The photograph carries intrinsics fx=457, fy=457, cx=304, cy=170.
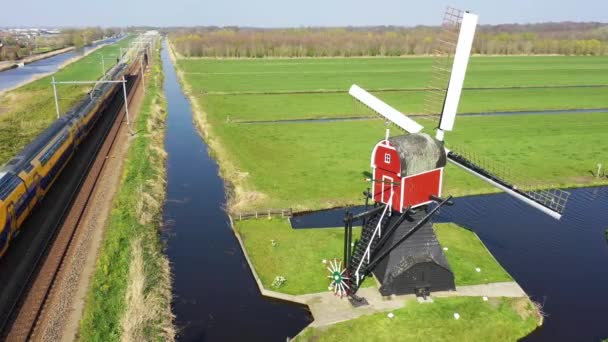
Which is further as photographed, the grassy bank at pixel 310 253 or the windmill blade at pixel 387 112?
the grassy bank at pixel 310 253

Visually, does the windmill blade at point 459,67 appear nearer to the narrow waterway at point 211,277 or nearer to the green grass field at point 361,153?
the green grass field at point 361,153

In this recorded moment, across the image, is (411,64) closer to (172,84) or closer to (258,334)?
(172,84)

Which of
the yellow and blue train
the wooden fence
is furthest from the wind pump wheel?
the yellow and blue train

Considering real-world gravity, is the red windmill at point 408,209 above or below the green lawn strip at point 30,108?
above

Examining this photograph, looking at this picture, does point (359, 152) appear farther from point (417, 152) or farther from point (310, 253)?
point (417, 152)

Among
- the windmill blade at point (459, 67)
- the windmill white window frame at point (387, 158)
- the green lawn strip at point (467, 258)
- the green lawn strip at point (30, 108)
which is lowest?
the green lawn strip at point (30, 108)

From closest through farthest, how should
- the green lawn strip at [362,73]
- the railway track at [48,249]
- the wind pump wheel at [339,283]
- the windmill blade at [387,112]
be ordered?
1. the railway track at [48,249]
2. the wind pump wheel at [339,283]
3. the windmill blade at [387,112]
4. the green lawn strip at [362,73]

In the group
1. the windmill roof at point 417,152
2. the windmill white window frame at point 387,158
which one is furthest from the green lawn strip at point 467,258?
the windmill white window frame at point 387,158

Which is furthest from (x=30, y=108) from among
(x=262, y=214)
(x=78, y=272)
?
(x=78, y=272)
